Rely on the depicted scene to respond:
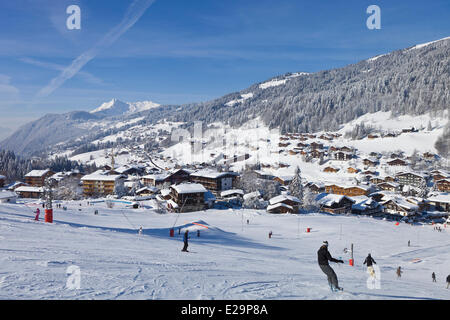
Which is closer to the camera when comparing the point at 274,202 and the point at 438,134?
the point at 274,202

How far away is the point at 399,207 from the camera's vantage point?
5447cm

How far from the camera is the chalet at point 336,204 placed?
2050 inches

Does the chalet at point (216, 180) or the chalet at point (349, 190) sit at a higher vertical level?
the chalet at point (216, 180)

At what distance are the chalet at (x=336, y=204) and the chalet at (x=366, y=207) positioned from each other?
73.7 inches

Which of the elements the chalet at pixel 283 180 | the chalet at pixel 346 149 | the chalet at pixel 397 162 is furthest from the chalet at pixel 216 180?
the chalet at pixel 346 149

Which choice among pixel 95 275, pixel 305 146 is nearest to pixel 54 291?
pixel 95 275

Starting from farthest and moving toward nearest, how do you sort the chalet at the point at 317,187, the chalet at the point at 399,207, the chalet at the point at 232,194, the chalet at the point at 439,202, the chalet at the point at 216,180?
the chalet at the point at 317,187, the chalet at the point at 216,180, the chalet at the point at 232,194, the chalet at the point at 439,202, the chalet at the point at 399,207

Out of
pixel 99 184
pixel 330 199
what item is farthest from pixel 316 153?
pixel 99 184

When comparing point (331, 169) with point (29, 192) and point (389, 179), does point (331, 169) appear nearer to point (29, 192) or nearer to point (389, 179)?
point (389, 179)

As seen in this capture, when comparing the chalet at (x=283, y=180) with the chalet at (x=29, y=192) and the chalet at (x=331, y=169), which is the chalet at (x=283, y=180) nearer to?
the chalet at (x=331, y=169)

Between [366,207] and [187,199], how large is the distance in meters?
33.0

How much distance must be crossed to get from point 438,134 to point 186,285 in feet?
448
